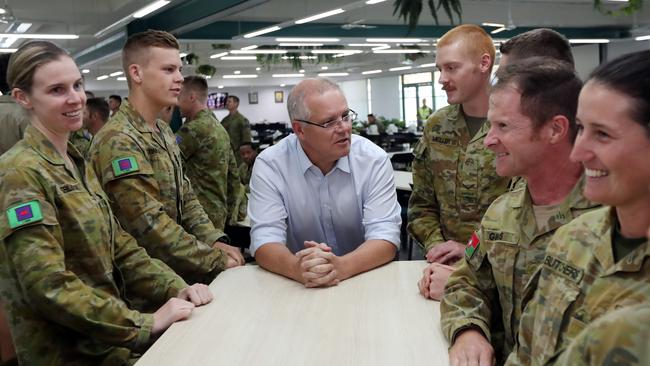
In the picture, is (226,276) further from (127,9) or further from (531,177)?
(127,9)

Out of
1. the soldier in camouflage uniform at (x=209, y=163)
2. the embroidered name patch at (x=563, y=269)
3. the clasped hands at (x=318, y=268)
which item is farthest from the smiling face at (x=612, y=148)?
the soldier in camouflage uniform at (x=209, y=163)

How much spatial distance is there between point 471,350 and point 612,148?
2.23ft

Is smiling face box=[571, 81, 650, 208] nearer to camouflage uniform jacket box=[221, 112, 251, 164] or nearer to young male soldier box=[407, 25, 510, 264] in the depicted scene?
young male soldier box=[407, 25, 510, 264]

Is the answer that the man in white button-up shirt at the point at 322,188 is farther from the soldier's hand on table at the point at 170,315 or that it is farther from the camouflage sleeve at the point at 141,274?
the soldier's hand on table at the point at 170,315

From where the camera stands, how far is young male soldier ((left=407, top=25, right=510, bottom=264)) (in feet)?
8.05

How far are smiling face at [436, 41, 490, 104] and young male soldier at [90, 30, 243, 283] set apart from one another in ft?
3.86

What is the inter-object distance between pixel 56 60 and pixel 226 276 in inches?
39.1

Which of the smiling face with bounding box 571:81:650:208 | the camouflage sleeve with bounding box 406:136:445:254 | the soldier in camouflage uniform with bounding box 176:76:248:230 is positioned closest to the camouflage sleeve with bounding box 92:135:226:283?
the camouflage sleeve with bounding box 406:136:445:254

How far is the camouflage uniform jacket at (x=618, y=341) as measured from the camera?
68cm

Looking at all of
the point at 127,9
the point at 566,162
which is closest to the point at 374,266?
the point at 566,162

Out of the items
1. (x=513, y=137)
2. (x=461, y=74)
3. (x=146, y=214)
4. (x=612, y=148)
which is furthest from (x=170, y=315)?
(x=461, y=74)

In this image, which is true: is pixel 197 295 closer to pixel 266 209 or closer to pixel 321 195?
pixel 266 209

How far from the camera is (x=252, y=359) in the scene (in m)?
1.56

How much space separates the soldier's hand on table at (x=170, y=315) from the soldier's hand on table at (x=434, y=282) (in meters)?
0.76
